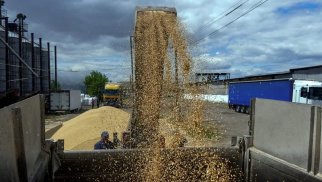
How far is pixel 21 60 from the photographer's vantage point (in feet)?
84.7

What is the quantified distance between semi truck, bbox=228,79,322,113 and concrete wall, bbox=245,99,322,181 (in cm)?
1912

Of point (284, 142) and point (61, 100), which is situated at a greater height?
point (284, 142)

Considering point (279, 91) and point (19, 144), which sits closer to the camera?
point (19, 144)

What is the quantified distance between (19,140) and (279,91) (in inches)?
960

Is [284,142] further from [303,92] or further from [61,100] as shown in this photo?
[61,100]

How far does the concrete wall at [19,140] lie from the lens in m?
2.52

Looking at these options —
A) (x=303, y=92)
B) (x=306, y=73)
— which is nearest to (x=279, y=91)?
(x=303, y=92)

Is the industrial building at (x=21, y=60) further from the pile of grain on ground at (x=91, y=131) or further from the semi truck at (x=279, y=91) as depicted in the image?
the semi truck at (x=279, y=91)

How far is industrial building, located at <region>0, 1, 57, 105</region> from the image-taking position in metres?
24.4

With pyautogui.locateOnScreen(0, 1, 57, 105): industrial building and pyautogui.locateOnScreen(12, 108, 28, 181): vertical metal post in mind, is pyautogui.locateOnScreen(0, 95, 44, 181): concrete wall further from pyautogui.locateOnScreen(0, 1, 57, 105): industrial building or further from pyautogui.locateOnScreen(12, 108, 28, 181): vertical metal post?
pyautogui.locateOnScreen(0, 1, 57, 105): industrial building

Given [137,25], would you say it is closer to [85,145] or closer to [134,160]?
[134,160]

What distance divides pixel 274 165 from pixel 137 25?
111 inches

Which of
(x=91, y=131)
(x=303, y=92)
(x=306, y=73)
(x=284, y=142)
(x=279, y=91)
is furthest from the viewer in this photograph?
(x=306, y=73)

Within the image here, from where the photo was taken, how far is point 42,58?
3744cm
